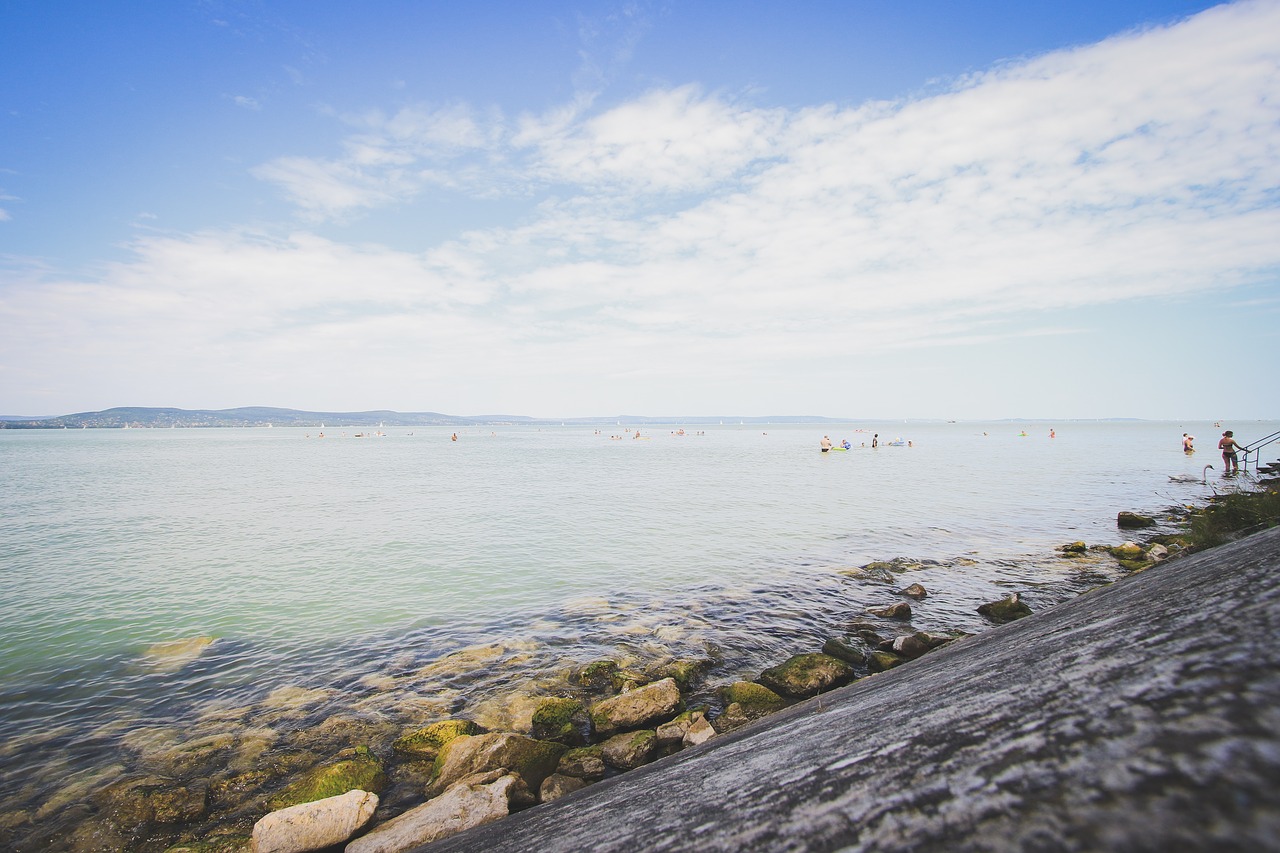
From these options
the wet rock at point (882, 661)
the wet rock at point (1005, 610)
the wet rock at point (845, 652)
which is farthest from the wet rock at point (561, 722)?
the wet rock at point (1005, 610)

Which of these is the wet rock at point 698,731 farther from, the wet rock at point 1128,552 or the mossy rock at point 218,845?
the wet rock at point 1128,552

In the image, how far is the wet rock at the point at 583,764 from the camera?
301 inches

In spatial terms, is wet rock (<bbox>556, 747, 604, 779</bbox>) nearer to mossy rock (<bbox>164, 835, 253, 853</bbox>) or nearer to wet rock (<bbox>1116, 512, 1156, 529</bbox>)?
mossy rock (<bbox>164, 835, 253, 853</bbox>)

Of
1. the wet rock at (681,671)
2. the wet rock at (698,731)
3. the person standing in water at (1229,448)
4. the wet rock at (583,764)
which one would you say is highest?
the person standing in water at (1229,448)

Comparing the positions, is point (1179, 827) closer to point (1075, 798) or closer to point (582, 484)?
point (1075, 798)

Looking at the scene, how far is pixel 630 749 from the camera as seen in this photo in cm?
791

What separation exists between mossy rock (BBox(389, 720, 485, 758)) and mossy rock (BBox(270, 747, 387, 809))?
56 centimetres

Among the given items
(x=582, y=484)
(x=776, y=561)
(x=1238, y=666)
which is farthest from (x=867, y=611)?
(x=582, y=484)

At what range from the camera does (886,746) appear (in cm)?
295

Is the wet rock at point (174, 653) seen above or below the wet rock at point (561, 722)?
below

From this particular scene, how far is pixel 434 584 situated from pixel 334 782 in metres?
11.6

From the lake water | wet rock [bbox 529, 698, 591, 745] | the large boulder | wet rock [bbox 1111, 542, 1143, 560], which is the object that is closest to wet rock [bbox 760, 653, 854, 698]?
the lake water

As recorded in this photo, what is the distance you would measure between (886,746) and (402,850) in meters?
5.65

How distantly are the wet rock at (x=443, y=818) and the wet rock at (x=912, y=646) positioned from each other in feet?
26.5
